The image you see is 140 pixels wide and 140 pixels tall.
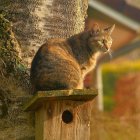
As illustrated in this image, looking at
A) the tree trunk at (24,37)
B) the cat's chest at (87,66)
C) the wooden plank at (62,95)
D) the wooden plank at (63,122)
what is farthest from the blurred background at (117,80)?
the wooden plank at (62,95)

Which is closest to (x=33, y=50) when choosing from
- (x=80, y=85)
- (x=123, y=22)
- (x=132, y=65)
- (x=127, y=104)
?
(x=80, y=85)

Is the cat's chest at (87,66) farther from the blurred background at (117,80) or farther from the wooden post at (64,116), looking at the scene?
the blurred background at (117,80)

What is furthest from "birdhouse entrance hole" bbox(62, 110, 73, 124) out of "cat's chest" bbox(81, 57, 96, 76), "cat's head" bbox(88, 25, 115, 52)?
"cat's head" bbox(88, 25, 115, 52)

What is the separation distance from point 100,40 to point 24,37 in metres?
0.66

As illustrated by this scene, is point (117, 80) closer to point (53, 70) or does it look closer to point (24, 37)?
point (24, 37)

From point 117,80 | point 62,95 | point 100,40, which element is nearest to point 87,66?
point 100,40

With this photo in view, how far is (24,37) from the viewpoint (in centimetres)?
507

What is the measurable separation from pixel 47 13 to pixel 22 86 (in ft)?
2.38

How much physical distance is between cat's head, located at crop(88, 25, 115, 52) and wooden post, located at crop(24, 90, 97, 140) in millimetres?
548

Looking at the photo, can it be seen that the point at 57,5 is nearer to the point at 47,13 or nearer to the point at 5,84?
the point at 47,13

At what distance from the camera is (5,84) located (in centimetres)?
489

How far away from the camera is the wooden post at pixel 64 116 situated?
438 cm

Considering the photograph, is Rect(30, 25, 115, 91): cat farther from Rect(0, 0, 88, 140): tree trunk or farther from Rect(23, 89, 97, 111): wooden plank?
Rect(0, 0, 88, 140): tree trunk

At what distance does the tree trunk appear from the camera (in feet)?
15.9
